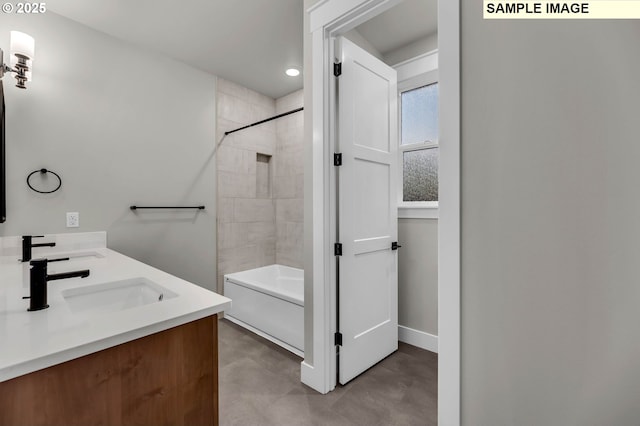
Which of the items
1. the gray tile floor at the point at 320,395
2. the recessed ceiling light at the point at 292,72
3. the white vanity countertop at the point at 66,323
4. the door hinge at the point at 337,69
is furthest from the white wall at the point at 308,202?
the recessed ceiling light at the point at 292,72

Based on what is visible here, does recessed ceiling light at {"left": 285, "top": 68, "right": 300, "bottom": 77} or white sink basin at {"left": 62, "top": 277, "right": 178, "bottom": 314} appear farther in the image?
recessed ceiling light at {"left": 285, "top": 68, "right": 300, "bottom": 77}

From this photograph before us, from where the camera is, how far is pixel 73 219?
216cm

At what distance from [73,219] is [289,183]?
2.06 m

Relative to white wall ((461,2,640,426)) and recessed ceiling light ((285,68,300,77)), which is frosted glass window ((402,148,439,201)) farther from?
white wall ((461,2,640,426))

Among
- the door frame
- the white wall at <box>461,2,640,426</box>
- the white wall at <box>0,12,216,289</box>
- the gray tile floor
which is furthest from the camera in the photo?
the white wall at <box>0,12,216,289</box>

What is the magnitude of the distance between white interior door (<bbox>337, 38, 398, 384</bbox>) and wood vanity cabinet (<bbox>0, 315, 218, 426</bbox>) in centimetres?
105

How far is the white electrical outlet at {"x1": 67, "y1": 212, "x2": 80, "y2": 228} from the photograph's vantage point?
2.14 metres

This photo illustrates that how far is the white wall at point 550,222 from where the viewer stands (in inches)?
31.7

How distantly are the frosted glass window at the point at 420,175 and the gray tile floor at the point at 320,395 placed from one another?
1.32m

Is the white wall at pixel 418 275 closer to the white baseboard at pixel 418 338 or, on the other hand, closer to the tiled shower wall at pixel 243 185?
the white baseboard at pixel 418 338

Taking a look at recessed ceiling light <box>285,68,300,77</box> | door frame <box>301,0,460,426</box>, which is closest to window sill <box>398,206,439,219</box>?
door frame <box>301,0,460,426</box>

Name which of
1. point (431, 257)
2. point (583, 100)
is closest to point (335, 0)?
point (583, 100)

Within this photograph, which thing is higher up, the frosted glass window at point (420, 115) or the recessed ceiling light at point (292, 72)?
the recessed ceiling light at point (292, 72)

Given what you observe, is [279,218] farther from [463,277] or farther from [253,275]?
[463,277]
